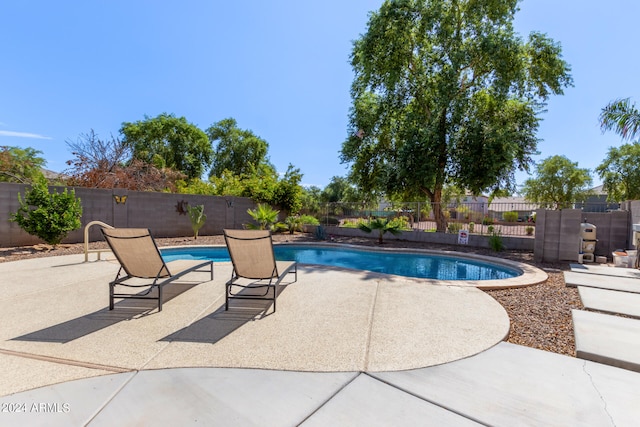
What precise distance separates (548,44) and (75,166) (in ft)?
82.9

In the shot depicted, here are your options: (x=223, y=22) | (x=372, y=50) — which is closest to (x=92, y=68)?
(x=223, y=22)

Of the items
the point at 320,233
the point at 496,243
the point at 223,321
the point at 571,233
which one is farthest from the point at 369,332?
the point at 320,233

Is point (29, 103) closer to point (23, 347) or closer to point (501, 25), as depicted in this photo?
point (23, 347)

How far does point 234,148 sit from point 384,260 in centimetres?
2924

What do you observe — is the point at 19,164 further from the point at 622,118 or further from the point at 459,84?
the point at 622,118

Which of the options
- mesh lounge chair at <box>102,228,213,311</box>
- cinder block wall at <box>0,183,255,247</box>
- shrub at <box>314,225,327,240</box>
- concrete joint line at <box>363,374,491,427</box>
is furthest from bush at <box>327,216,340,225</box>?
concrete joint line at <box>363,374,491,427</box>

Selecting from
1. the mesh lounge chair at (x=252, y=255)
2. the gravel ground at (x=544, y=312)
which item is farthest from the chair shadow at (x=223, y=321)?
the gravel ground at (x=544, y=312)

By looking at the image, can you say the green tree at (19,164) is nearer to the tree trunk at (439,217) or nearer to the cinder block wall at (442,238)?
the cinder block wall at (442,238)

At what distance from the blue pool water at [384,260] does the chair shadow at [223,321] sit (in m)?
5.24

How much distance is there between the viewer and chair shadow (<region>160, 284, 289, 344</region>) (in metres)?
3.10

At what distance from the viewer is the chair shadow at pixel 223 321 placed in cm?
310

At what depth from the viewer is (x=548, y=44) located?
13297mm

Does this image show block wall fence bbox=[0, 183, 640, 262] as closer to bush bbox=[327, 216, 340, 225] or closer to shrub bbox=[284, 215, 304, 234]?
bush bbox=[327, 216, 340, 225]

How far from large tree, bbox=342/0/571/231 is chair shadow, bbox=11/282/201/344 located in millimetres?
11882
